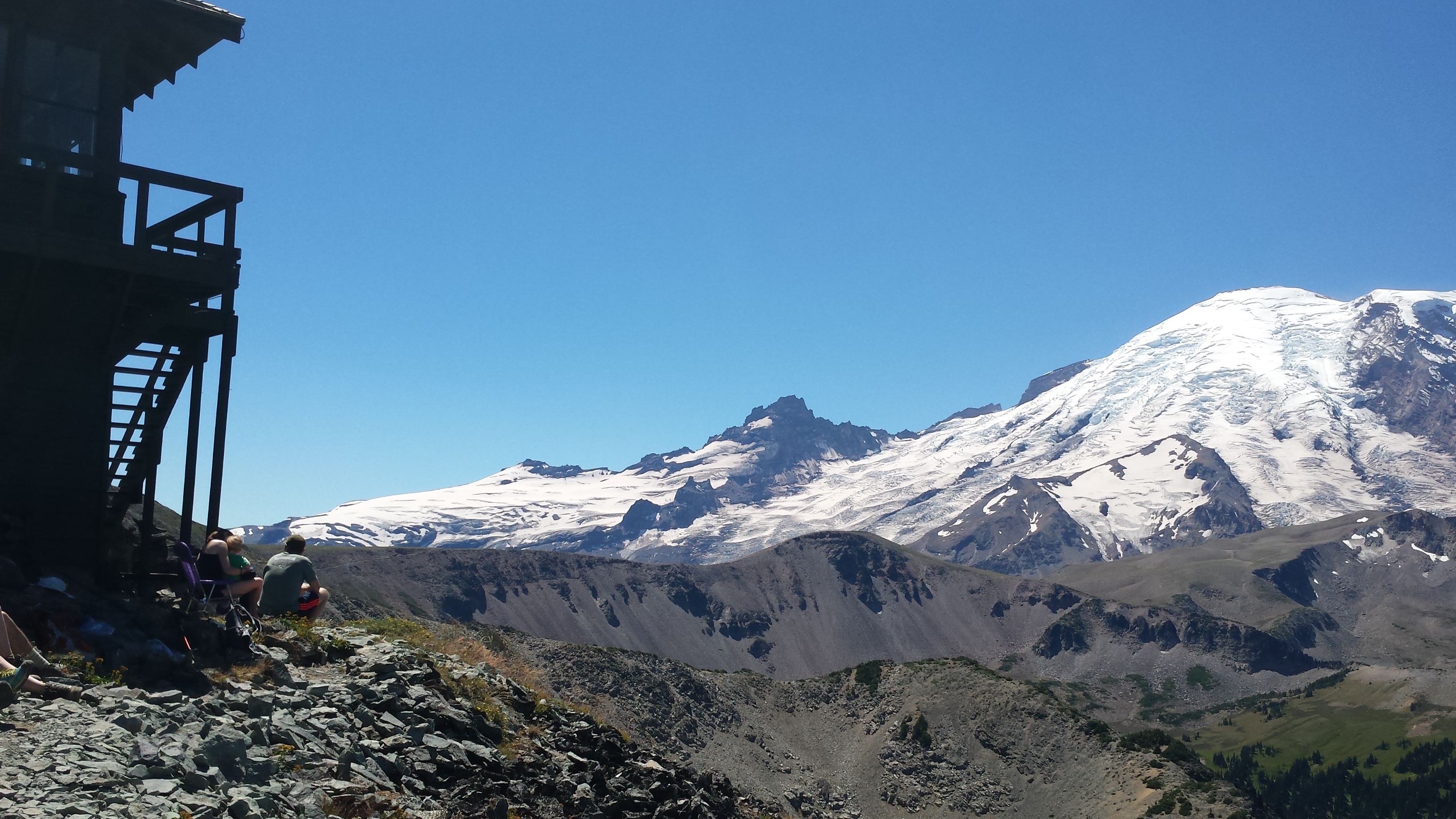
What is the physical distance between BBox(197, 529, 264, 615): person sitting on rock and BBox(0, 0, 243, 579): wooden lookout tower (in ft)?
5.40

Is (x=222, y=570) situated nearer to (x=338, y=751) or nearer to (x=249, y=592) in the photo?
(x=249, y=592)

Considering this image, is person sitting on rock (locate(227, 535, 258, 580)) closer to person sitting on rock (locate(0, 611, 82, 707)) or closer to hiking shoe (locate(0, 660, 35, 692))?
person sitting on rock (locate(0, 611, 82, 707))

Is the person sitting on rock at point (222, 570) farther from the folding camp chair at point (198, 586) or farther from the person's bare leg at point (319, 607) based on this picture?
the person's bare leg at point (319, 607)

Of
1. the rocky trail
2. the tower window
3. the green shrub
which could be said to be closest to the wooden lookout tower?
the tower window

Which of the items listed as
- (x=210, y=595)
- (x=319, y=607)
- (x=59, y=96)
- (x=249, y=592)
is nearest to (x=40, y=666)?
(x=210, y=595)

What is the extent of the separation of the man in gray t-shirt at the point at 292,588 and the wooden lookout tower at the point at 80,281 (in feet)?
4.87

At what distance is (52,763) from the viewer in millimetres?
10453

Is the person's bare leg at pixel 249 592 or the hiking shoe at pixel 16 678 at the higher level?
the person's bare leg at pixel 249 592

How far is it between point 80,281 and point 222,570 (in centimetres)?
528

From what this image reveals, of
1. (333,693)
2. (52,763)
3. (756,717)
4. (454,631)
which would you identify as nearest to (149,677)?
(333,693)

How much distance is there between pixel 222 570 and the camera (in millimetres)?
15875

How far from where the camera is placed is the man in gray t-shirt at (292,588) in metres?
17.3

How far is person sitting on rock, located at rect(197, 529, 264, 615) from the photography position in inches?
624

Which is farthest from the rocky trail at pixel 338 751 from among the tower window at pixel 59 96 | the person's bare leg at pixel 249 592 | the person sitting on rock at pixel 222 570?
the tower window at pixel 59 96
